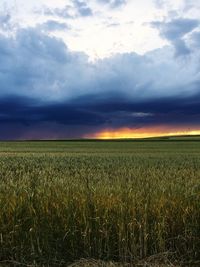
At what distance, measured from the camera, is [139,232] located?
7.80 meters

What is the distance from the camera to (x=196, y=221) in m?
7.99

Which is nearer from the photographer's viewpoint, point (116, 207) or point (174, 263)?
point (174, 263)

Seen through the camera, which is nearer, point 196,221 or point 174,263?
point 174,263

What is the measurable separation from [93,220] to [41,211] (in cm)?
112

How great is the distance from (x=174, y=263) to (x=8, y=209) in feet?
11.6

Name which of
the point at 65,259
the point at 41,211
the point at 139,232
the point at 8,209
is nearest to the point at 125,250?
the point at 139,232

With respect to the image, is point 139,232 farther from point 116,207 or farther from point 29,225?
point 29,225

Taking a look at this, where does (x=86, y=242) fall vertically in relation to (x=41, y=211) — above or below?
below

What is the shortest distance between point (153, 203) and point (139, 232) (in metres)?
0.76

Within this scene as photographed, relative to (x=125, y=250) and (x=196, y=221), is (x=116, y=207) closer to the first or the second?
(x=125, y=250)

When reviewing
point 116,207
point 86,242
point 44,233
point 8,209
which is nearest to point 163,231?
point 116,207

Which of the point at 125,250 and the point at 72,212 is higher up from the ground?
the point at 72,212

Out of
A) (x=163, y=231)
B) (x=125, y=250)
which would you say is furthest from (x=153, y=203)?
(x=125, y=250)

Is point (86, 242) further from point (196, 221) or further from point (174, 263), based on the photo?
point (196, 221)
